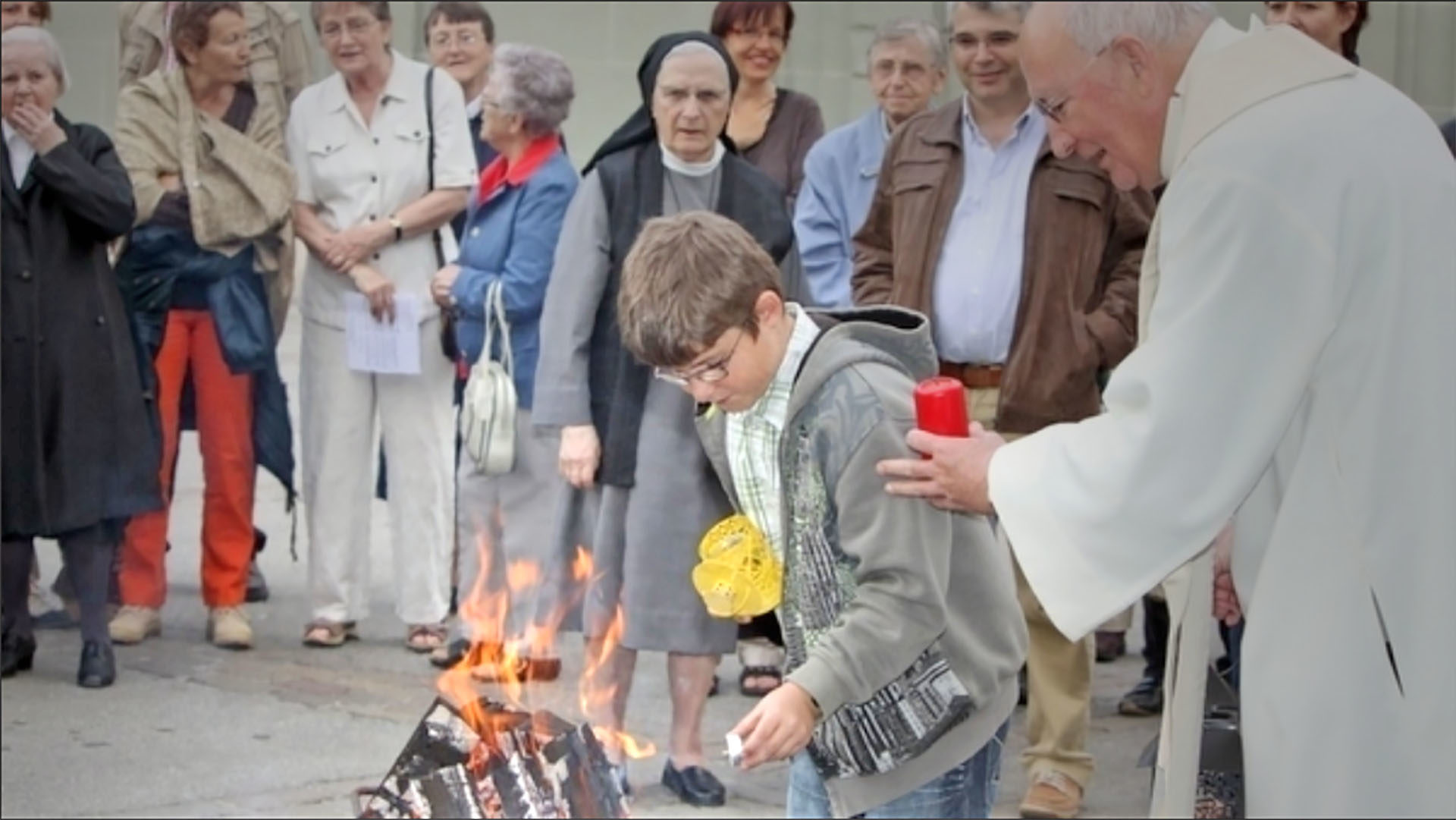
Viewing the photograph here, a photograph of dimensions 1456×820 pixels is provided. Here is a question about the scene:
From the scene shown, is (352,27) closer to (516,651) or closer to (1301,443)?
(516,651)

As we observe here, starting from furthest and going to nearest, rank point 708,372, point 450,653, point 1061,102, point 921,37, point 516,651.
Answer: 1. point 450,653
2. point 921,37
3. point 516,651
4. point 708,372
5. point 1061,102

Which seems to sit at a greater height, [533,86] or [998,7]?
[998,7]

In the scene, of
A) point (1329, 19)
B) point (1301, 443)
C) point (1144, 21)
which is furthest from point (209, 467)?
point (1301, 443)

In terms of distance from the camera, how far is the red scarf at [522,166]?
7.94 m

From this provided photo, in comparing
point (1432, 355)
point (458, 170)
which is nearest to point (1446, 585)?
point (1432, 355)

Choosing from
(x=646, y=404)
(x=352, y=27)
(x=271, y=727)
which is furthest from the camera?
(x=352, y=27)

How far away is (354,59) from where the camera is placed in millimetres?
8531

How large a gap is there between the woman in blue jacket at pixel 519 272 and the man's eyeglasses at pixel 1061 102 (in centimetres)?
430

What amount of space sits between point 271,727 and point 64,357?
1354mm

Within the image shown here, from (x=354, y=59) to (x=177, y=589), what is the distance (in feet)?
7.60

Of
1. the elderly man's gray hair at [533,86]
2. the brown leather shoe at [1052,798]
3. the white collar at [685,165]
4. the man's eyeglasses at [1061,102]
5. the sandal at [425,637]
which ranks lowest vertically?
the sandal at [425,637]

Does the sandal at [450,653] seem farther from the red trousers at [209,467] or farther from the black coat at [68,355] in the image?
the black coat at [68,355]

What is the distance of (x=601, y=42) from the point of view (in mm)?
15500

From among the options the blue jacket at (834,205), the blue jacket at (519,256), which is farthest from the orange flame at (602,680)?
the blue jacket at (834,205)
